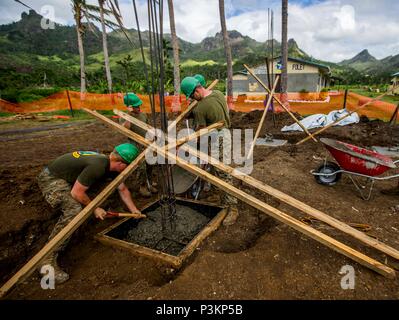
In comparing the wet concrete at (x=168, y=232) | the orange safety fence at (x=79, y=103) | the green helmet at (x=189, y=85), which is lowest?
the wet concrete at (x=168, y=232)

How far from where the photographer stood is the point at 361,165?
12.5 ft

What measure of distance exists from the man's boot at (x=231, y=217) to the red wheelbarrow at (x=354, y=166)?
1.88m

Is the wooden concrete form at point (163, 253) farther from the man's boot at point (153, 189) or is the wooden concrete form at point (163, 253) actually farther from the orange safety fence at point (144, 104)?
the orange safety fence at point (144, 104)

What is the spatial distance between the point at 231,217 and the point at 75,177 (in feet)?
6.68

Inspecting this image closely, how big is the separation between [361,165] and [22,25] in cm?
13463

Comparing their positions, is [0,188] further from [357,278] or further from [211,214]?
[357,278]

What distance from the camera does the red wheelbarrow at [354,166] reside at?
12.1ft

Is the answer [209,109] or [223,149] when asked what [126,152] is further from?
[223,149]

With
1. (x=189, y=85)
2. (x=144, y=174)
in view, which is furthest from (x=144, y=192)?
(x=189, y=85)

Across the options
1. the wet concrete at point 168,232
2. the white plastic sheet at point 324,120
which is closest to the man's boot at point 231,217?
the wet concrete at point 168,232

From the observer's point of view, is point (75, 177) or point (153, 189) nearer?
point (75, 177)

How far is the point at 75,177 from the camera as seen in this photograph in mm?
2867

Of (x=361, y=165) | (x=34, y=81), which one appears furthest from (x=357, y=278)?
Answer: (x=34, y=81)

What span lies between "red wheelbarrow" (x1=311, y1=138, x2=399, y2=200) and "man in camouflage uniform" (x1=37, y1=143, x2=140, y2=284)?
10.7 ft
